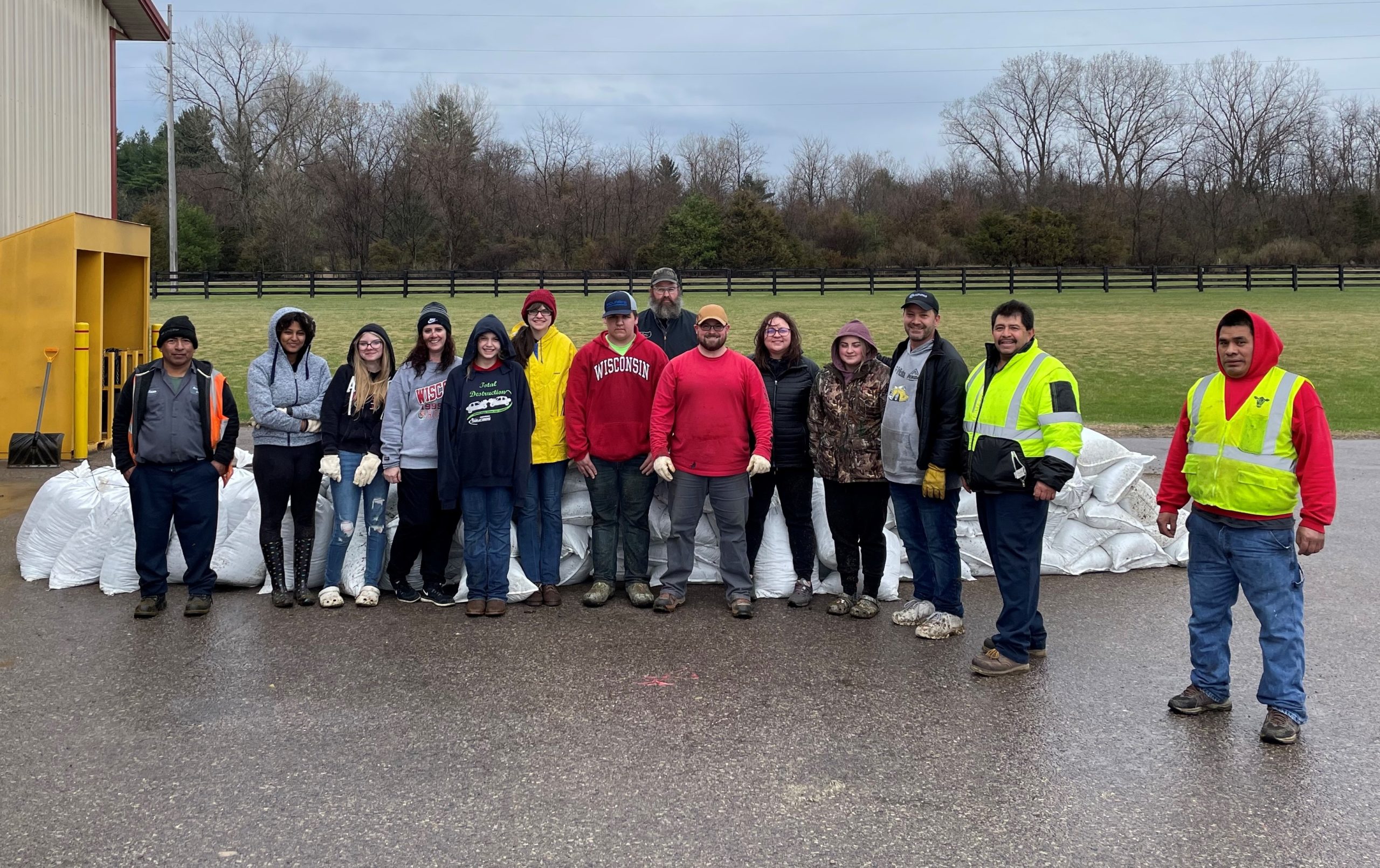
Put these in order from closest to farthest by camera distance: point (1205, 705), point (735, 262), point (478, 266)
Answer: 1. point (1205, 705)
2. point (735, 262)
3. point (478, 266)

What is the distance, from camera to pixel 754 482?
6844mm

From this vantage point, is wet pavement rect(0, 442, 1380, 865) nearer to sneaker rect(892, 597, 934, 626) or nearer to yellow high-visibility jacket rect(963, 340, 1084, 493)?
sneaker rect(892, 597, 934, 626)

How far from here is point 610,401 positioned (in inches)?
261

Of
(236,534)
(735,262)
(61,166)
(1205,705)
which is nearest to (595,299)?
(735,262)

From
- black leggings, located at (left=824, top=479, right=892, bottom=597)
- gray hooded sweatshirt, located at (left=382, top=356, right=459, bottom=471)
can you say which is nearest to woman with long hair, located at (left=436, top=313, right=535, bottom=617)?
gray hooded sweatshirt, located at (left=382, top=356, right=459, bottom=471)

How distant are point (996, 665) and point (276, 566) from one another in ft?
13.2

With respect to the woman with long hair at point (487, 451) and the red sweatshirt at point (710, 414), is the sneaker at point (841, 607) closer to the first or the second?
the red sweatshirt at point (710, 414)

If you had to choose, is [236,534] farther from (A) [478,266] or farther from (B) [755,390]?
(A) [478,266]

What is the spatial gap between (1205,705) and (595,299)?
34.2 metres

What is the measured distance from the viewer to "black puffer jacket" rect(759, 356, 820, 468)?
659 centimetres

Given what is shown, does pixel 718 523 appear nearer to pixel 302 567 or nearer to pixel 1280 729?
pixel 302 567

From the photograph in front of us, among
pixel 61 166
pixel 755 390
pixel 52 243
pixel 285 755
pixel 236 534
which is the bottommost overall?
pixel 285 755

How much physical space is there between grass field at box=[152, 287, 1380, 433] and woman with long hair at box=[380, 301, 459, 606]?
11.4 metres

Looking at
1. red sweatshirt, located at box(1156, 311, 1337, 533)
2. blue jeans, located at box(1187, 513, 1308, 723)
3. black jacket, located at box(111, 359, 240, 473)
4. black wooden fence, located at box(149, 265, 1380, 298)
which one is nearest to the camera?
red sweatshirt, located at box(1156, 311, 1337, 533)
